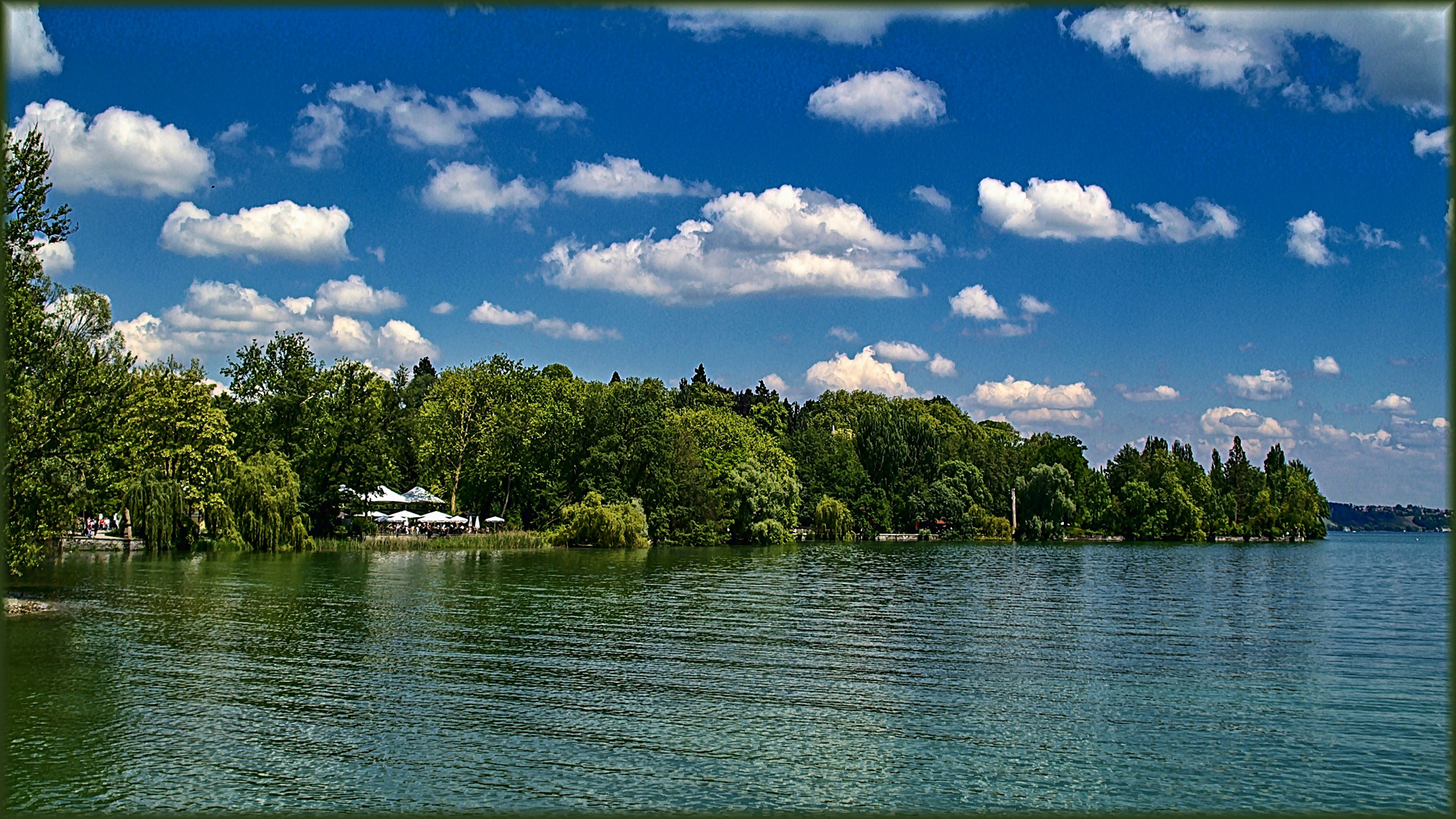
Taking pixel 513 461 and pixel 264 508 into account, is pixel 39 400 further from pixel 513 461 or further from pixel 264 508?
pixel 513 461

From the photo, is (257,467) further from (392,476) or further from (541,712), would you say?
(541,712)

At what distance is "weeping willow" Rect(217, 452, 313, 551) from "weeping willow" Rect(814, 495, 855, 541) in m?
48.6

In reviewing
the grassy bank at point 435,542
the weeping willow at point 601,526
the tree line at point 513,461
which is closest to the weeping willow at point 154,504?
the tree line at point 513,461

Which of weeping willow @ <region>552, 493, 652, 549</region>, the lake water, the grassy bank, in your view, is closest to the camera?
the lake water

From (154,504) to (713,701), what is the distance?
148 feet

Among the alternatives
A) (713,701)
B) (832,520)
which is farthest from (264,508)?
(832,520)

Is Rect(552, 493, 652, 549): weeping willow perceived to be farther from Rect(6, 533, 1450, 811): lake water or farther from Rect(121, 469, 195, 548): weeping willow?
Rect(6, 533, 1450, 811): lake water

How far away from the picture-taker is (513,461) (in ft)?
265

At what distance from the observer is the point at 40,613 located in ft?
92.2

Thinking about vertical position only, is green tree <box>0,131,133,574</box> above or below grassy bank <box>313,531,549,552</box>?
above

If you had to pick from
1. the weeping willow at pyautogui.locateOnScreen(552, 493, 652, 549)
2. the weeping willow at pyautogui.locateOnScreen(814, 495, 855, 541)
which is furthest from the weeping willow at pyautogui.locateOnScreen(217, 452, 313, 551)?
the weeping willow at pyautogui.locateOnScreen(814, 495, 855, 541)

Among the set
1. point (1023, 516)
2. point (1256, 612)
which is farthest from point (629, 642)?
point (1023, 516)

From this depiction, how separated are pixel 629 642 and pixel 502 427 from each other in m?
57.5

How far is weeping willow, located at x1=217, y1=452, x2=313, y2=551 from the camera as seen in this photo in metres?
57.1
